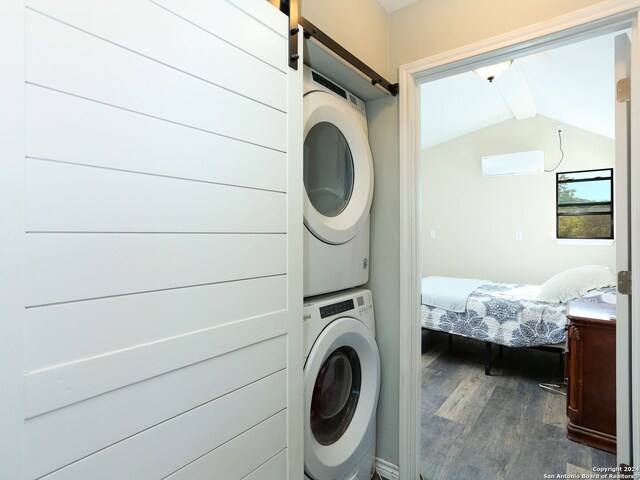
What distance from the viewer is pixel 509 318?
9.43 ft

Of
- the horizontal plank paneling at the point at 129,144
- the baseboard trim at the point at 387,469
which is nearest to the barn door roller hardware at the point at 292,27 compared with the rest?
the horizontal plank paneling at the point at 129,144

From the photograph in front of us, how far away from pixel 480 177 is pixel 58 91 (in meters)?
5.18

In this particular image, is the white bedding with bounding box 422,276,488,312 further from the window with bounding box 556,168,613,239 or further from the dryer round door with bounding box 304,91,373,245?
the dryer round door with bounding box 304,91,373,245

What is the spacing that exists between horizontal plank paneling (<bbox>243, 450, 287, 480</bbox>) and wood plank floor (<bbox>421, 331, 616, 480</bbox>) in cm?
113

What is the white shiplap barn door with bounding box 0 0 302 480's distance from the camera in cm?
56

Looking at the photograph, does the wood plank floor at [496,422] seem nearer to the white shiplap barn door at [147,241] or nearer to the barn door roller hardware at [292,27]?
the white shiplap barn door at [147,241]

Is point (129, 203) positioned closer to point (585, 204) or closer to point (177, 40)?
point (177, 40)

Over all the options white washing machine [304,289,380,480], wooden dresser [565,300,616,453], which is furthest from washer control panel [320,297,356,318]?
wooden dresser [565,300,616,453]

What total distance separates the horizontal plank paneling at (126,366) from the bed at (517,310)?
8.73 feet

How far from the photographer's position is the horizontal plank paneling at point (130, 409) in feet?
1.89

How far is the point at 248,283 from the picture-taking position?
901 mm

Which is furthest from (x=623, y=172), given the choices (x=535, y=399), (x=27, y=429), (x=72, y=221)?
(x=535, y=399)

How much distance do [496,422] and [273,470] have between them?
191 cm

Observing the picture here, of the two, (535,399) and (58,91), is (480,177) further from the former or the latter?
(58,91)
